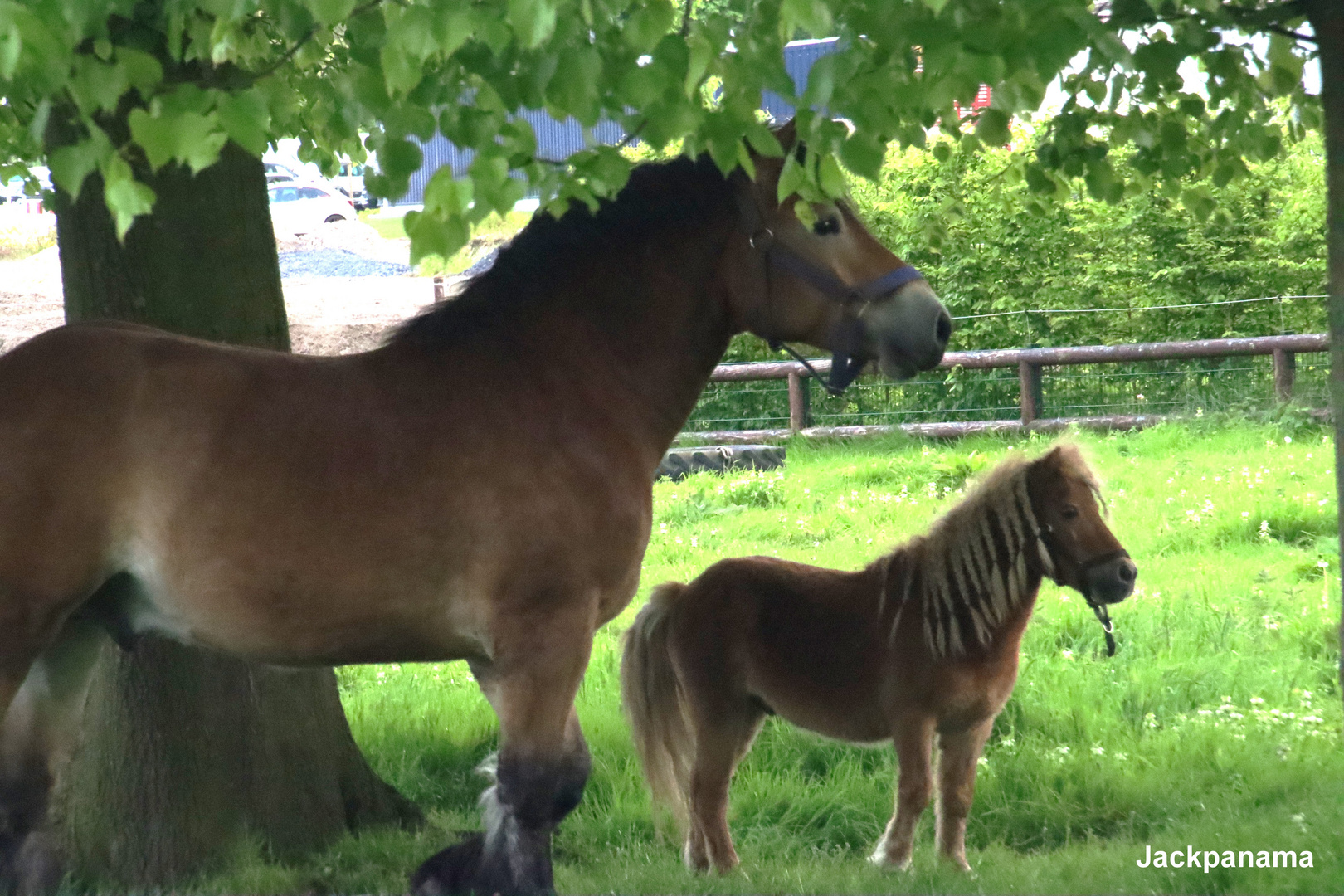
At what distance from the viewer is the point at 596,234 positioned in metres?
3.67

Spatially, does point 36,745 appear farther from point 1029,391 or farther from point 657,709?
point 1029,391

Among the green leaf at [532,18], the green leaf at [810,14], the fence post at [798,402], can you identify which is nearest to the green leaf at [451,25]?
the green leaf at [532,18]

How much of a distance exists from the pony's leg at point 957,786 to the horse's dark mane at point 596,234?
6.59 feet

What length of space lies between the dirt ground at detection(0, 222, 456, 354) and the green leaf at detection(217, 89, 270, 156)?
10503mm

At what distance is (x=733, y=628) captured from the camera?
4625mm

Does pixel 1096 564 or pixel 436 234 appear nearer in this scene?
pixel 436 234

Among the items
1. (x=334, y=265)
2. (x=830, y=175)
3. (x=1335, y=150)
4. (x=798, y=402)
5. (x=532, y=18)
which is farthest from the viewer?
(x=334, y=265)

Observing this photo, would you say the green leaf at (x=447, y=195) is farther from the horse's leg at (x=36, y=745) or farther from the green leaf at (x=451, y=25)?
the horse's leg at (x=36, y=745)

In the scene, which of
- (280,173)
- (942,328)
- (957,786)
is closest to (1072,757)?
(957,786)

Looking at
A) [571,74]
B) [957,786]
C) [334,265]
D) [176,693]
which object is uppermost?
[334,265]

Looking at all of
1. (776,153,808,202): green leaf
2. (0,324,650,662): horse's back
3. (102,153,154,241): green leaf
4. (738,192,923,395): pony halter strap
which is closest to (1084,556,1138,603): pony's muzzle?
(738,192,923,395): pony halter strap

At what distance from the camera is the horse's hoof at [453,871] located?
11.7 ft

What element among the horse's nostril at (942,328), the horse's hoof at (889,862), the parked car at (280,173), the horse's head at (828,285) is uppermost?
the parked car at (280,173)

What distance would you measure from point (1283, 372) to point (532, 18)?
1167 centimetres
